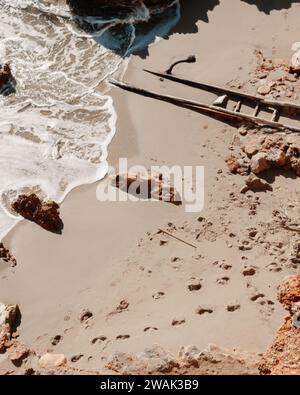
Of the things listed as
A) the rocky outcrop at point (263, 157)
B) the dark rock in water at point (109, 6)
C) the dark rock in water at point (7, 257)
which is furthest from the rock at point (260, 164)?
the dark rock in water at point (109, 6)

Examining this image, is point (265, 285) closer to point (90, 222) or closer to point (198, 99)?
point (90, 222)

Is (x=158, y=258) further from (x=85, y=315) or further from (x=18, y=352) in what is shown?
(x=18, y=352)

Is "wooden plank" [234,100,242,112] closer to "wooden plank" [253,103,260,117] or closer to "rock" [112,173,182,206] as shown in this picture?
"wooden plank" [253,103,260,117]

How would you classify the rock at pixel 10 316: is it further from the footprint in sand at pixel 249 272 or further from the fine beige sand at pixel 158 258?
the footprint in sand at pixel 249 272

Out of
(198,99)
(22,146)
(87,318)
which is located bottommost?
(87,318)

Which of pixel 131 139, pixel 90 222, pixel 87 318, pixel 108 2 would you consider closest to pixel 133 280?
pixel 87 318

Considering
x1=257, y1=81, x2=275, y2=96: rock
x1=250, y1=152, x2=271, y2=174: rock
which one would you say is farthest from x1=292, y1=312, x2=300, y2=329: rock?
x1=257, y1=81, x2=275, y2=96: rock
